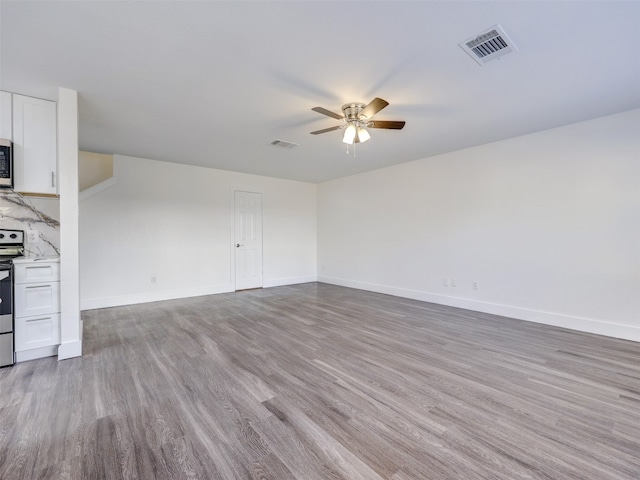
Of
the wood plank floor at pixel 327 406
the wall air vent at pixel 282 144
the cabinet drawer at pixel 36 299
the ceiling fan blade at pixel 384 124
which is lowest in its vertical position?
the wood plank floor at pixel 327 406

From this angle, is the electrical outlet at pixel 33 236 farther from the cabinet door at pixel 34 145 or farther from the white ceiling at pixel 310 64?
the white ceiling at pixel 310 64

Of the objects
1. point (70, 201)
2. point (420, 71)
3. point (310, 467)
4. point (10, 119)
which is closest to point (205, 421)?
point (310, 467)

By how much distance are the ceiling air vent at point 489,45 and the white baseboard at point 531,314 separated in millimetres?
3434

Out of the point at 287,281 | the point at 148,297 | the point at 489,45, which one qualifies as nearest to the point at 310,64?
the point at 489,45

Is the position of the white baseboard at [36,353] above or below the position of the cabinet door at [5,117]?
below

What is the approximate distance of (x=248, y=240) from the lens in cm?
643

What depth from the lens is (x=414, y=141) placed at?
4.23m

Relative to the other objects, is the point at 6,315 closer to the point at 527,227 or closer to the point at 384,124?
the point at 384,124

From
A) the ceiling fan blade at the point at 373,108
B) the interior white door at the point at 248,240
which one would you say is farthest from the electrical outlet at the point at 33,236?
the ceiling fan blade at the point at 373,108

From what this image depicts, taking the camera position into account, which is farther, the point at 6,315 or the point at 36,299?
the point at 36,299

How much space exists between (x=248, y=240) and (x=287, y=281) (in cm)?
148

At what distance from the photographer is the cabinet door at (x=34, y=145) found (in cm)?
279

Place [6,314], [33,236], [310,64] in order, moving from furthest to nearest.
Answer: [33,236] < [6,314] < [310,64]

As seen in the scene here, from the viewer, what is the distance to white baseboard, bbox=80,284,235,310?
4.59m
